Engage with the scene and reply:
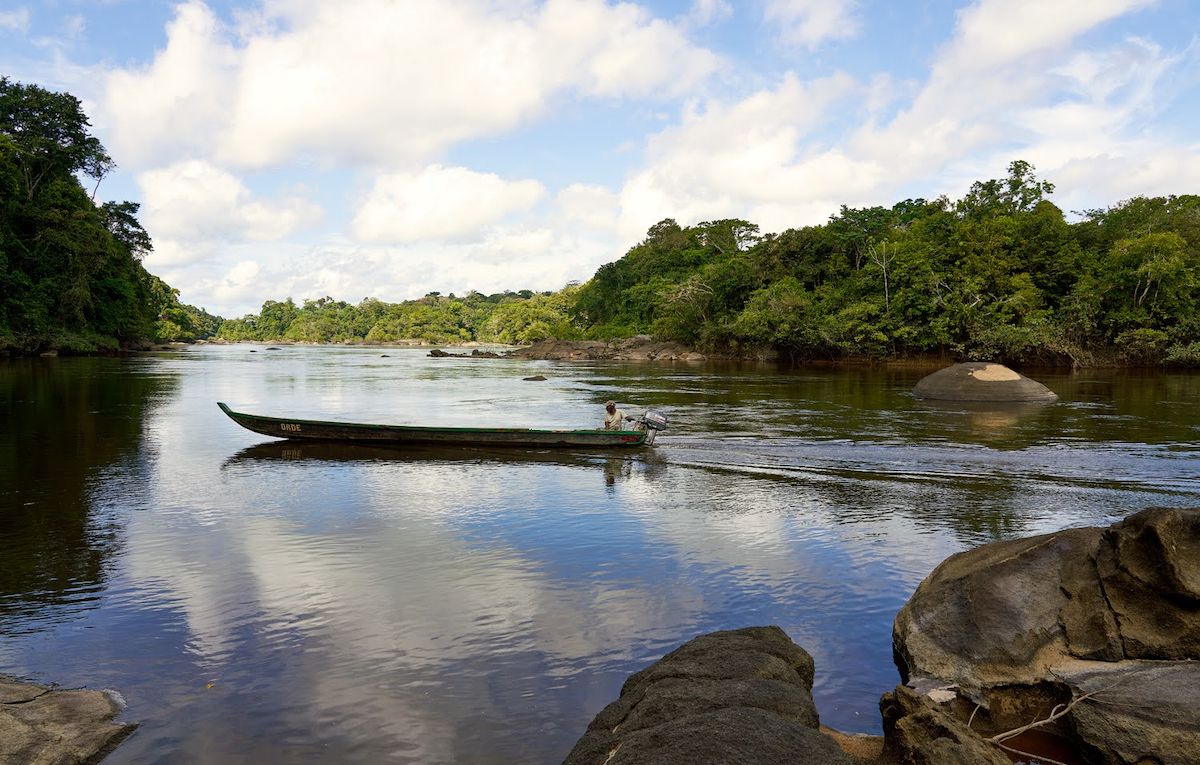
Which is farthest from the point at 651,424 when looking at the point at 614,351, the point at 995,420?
the point at 614,351

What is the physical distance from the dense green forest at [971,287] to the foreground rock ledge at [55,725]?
174ft

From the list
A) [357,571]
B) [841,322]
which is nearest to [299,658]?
[357,571]

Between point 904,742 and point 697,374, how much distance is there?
45910 mm

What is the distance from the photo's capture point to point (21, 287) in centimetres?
5462

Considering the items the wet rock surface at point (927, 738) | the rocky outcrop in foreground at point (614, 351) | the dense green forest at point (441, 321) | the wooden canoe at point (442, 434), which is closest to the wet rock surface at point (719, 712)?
the wet rock surface at point (927, 738)

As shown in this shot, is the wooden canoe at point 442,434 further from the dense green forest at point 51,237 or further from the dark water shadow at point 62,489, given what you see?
the dense green forest at point 51,237

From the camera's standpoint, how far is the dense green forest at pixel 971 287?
48.1m

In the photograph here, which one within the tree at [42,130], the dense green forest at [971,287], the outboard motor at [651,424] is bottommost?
the outboard motor at [651,424]

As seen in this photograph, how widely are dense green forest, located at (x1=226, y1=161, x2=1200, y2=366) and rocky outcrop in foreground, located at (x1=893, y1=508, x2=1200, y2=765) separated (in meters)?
48.3

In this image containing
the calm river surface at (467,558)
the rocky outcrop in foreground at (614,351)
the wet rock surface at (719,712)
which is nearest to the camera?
the wet rock surface at (719,712)

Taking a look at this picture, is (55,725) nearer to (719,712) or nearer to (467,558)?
(719,712)

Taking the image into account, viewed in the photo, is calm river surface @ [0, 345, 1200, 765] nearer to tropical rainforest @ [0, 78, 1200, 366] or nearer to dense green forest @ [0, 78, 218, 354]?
tropical rainforest @ [0, 78, 1200, 366]

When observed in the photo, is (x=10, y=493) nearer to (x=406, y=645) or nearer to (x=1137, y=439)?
(x=406, y=645)

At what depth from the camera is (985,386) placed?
2870 cm
